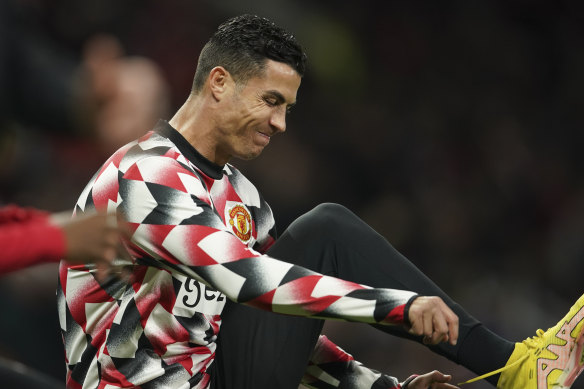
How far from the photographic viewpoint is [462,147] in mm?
6164

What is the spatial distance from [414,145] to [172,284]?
3.67 metres

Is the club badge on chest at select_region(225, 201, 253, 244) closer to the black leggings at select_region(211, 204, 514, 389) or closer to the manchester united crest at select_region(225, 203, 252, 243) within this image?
the manchester united crest at select_region(225, 203, 252, 243)

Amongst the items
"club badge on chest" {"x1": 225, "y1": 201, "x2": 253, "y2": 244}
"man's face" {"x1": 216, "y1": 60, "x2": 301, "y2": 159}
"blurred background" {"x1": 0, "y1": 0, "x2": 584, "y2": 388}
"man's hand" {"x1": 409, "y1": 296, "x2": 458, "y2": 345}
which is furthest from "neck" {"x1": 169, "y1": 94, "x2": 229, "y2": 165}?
"blurred background" {"x1": 0, "y1": 0, "x2": 584, "y2": 388}

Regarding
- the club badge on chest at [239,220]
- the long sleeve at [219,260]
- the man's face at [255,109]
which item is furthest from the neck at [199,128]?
the long sleeve at [219,260]

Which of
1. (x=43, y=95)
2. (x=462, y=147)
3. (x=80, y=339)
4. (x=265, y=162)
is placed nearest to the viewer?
(x=43, y=95)

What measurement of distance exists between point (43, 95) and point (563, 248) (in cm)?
428

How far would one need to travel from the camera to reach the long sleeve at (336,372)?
2.95 metres

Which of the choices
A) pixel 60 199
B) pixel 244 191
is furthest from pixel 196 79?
pixel 60 199

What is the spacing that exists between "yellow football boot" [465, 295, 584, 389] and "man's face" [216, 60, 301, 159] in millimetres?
A: 917

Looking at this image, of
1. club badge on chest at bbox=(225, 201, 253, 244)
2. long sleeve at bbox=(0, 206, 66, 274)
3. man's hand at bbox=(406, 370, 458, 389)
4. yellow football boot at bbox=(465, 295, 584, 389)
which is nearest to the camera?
long sleeve at bbox=(0, 206, 66, 274)

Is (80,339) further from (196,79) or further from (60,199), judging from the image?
(60,199)

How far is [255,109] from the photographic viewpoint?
2.68 metres

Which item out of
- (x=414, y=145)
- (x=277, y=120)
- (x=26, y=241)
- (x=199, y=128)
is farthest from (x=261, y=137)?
(x=414, y=145)

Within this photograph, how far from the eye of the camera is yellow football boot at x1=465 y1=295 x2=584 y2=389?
2.63 metres
